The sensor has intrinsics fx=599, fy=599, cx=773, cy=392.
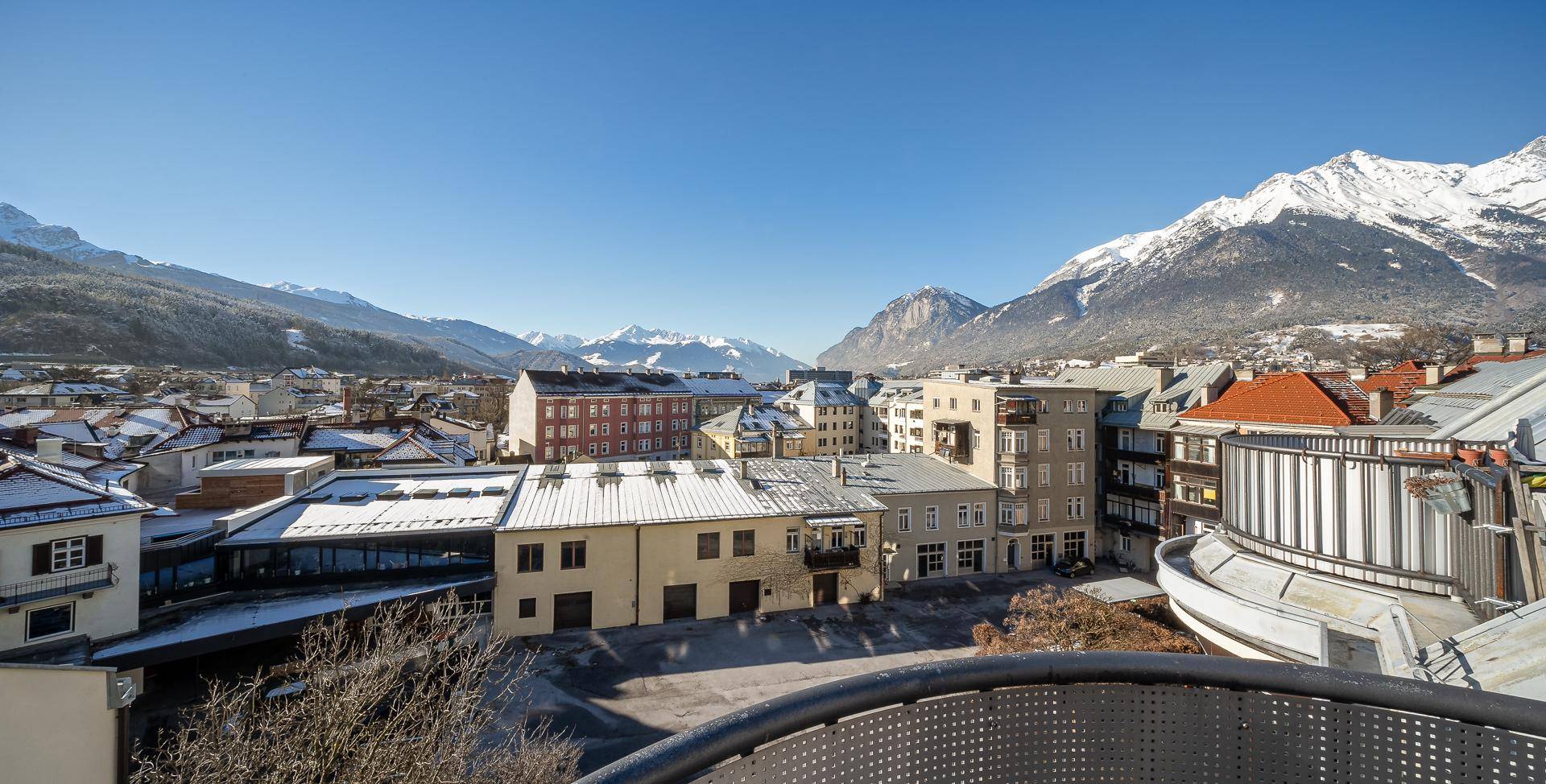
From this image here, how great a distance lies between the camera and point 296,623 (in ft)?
60.3

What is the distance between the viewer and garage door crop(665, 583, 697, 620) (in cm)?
2530

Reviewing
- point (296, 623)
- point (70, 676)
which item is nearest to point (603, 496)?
point (296, 623)

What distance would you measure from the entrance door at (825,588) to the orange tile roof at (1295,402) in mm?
22360

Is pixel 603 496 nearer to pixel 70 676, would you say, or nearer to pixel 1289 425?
pixel 70 676

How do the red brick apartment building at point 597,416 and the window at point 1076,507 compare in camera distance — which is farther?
the red brick apartment building at point 597,416

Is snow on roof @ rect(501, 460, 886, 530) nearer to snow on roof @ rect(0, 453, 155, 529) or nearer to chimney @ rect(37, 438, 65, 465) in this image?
snow on roof @ rect(0, 453, 155, 529)

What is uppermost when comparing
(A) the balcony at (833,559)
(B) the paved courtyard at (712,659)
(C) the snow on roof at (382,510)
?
(C) the snow on roof at (382,510)

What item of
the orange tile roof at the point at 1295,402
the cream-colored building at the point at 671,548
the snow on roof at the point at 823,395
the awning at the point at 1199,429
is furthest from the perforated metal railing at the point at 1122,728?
the snow on roof at the point at 823,395

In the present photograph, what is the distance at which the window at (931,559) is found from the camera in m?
32.2

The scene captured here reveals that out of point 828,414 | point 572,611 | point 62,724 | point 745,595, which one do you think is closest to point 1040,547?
point 745,595

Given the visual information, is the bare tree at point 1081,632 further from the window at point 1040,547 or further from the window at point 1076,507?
the window at point 1076,507

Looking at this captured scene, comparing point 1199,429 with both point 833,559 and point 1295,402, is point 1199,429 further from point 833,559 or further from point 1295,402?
point 833,559

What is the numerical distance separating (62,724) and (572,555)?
13.8 meters

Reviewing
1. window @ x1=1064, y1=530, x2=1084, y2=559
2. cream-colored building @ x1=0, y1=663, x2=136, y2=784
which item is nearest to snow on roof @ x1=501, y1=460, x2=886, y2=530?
cream-colored building @ x1=0, y1=663, x2=136, y2=784
